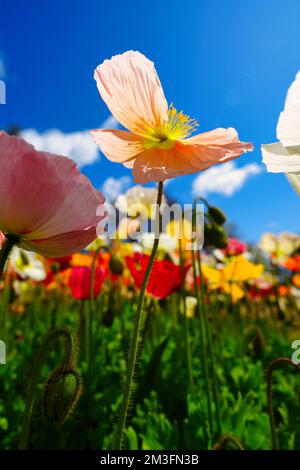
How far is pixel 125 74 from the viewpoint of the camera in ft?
1.96

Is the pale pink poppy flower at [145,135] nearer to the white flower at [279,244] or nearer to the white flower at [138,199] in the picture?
the white flower at [138,199]

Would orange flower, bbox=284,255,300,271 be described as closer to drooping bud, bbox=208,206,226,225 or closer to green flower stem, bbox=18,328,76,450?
drooping bud, bbox=208,206,226,225

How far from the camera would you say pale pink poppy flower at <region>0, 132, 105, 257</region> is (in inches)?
17.2

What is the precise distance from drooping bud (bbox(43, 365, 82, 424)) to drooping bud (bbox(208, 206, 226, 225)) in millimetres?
562

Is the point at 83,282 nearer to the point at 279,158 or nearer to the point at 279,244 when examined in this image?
the point at 279,158

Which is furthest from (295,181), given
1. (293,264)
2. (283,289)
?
(283,289)

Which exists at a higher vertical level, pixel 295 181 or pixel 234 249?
pixel 234 249

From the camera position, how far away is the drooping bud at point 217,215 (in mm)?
1025

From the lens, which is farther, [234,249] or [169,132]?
[234,249]

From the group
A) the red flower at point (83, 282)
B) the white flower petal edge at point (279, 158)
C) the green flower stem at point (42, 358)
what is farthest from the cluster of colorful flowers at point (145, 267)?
the white flower petal edge at point (279, 158)

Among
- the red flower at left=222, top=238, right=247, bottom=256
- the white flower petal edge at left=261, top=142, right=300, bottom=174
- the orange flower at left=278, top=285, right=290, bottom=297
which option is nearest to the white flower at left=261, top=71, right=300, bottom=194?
the white flower petal edge at left=261, top=142, right=300, bottom=174

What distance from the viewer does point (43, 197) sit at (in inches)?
18.0

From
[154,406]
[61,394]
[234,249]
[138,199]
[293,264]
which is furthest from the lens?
[293,264]

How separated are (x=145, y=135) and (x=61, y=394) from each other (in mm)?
381
